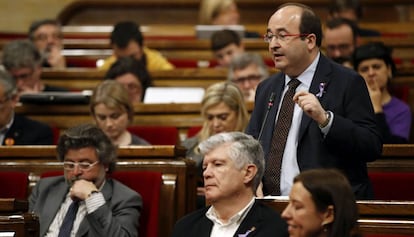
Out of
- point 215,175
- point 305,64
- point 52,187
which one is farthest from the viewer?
point 52,187

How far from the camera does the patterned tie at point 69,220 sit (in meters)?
2.98

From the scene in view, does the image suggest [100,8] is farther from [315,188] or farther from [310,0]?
[315,188]

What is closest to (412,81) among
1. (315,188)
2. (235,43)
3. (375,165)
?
(235,43)

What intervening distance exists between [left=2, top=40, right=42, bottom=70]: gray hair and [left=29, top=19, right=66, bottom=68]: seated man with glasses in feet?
2.05

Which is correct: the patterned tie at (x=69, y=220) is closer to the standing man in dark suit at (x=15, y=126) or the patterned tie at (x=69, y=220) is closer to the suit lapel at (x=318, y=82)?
the suit lapel at (x=318, y=82)

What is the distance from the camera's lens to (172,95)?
4.32 meters

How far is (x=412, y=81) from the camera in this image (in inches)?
171

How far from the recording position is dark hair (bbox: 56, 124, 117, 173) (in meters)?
3.06

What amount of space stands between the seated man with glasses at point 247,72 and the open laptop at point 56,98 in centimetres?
57

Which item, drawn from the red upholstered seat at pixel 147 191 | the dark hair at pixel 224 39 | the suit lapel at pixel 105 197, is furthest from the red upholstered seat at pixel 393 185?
the dark hair at pixel 224 39

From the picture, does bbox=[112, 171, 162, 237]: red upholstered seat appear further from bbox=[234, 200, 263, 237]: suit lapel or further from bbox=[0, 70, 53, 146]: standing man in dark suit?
bbox=[0, 70, 53, 146]: standing man in dark suit

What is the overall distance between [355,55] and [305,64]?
3.84 ft

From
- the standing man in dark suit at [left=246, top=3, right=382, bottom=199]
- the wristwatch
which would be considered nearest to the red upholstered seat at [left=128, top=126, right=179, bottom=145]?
the standing man in dark suit at [left=246, top=3, right=382, bottom=199]

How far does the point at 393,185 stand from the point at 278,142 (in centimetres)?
46
